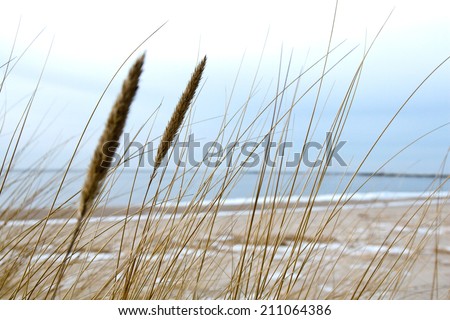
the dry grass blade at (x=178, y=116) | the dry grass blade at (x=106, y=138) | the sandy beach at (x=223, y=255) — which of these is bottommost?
the sandy beach at (x=223, y=255)

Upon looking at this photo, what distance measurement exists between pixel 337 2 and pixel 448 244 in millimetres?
3567

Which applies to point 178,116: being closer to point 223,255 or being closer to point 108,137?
point 108,137

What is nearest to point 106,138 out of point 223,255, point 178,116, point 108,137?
point 108,137

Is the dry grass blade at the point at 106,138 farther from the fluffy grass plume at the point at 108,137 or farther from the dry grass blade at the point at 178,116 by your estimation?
the dry grass blade at the point at 178,116

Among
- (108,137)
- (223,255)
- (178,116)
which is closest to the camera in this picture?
(108,137)

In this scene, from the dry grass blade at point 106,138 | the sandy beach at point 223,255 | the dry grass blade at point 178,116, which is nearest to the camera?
the dry grass blade at point 106,138

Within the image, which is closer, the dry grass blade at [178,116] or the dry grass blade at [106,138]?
the dry grass blade at [106,138]

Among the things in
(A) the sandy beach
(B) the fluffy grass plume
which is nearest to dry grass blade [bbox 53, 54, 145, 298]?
(B) the fluffy grass plume

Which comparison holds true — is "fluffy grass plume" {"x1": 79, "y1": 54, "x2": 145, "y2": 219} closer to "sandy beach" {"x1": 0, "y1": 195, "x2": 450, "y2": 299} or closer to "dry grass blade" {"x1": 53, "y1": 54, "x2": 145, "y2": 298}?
"dry grass blade" {"x1": 53, "y1": 54, "x2": 145, "y2": 298}

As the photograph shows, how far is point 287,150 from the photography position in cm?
146

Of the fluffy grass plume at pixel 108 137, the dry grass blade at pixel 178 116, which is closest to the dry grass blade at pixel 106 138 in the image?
the fluffy grass plume at pixel 108 137

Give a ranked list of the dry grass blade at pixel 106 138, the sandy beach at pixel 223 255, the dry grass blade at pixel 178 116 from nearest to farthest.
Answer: the dry grass blade at pixel 106 138 < the dry grass blade at pixel 178 116 < the sandy beach at pixel 223 255
